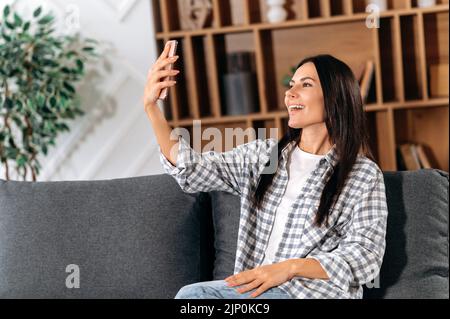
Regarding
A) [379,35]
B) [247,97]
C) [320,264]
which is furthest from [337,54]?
[320,264]

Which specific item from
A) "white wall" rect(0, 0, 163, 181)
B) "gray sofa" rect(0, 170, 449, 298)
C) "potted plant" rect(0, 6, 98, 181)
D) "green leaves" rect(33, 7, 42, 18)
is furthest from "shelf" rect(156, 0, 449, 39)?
"gray sofa" rect(0, 170, 449, 298)

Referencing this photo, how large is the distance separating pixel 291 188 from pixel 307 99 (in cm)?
22

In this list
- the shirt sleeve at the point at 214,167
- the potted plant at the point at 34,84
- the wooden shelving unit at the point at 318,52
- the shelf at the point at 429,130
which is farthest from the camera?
the shelf at the point at 429,130

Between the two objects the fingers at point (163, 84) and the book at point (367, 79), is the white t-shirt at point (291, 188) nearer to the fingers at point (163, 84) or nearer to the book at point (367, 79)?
the fingers at point (163, 84)

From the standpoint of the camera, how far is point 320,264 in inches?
68.4

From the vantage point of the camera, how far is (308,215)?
186cm

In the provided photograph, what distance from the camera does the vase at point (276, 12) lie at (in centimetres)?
363

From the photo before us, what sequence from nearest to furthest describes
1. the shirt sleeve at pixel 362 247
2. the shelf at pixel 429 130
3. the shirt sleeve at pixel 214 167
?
1. the shirt sleeve at pixel 362 247
2. the shirt sleeve at pixel 214 167
3. the shelf at pixel 429 130

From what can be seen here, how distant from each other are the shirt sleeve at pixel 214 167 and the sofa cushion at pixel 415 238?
35 centimetres

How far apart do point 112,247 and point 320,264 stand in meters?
0.62

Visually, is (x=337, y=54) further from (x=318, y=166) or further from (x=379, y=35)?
(x=318, y=166)

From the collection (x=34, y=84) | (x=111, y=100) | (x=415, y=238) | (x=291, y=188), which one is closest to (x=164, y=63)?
(x=291, y=188)

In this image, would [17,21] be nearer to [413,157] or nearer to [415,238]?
[413,157]

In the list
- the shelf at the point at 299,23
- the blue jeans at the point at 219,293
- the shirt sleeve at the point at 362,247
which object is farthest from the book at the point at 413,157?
the blue jeans at the point at 219,293
